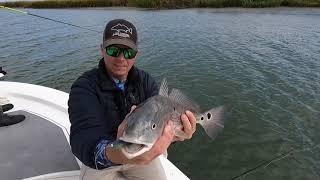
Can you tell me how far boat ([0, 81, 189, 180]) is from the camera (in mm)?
3857

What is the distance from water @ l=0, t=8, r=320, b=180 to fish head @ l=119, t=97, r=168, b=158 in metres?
4.52

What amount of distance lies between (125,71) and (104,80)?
0.22 meters

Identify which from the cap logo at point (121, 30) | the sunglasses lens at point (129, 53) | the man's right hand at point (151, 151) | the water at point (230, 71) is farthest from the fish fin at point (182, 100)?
the water at point (230, 71)

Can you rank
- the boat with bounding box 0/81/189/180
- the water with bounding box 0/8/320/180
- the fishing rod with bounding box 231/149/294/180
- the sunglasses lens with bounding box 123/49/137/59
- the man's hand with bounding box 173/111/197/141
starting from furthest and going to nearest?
the water with bounding box 0/8/320/180
the fishing rod with bounding box 231/149/294/180
the boat with bounding box 0/81/189/180
the sunglasses lens with bounding box 123/49/137/59
the man's hand with bounding box 173/111/197/141

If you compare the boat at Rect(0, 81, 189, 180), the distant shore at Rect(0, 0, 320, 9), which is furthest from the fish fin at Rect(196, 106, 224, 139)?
the distant shore at Rect(0, 0, 320, 9)

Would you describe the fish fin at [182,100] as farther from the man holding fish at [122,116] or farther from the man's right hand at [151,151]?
the man's right hand at [151,151]

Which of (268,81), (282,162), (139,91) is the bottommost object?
(282,162)

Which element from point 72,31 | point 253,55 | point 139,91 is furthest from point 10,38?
point 139,91

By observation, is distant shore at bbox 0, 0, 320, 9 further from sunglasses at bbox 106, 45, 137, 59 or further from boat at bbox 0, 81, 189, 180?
sunglasses at bbox 106, 45, 137, 59

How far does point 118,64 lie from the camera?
321 cm

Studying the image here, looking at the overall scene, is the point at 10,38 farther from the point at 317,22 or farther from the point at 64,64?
the point at 317,22

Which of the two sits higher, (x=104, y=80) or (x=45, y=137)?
(x=104, y=80)

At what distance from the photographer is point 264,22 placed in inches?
953

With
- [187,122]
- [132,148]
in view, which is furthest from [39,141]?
[132,148]
